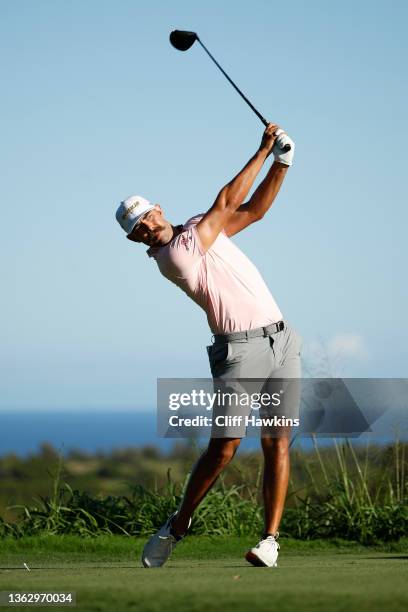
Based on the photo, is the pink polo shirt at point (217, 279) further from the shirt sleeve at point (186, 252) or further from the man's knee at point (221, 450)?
the man's knee at point (221, 450)

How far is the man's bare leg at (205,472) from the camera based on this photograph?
225 inches

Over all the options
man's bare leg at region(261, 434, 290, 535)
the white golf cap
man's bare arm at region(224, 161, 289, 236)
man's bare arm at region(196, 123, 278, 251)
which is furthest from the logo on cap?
man's bare leg at region(261, 434, 290, 535)

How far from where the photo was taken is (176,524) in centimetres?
596

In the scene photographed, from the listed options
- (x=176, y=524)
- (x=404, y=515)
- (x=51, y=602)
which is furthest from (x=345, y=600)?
(x=404, y=515)

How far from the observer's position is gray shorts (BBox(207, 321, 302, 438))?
5672mm

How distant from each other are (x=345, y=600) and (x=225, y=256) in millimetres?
2470

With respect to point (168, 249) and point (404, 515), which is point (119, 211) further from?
point (404, 515)

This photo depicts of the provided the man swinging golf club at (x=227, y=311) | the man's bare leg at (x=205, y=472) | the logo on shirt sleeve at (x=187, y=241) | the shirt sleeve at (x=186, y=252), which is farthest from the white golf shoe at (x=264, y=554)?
the logo on shirt sleeve at (x=187, y=241)

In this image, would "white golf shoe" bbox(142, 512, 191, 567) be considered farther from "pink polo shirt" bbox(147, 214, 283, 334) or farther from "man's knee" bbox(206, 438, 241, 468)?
"pink polo shirt" bbox(147, 214, 283, 334)

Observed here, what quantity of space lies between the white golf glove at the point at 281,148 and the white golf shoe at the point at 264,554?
1942 millimetres

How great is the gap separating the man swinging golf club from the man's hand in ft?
0.04

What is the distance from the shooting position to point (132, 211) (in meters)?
5.69

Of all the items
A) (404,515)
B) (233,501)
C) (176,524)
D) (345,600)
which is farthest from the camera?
(233,501)

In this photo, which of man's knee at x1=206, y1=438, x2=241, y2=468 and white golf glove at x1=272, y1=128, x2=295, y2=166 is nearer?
man's knee at x1=206, y1=438, x2=241, y2=468
